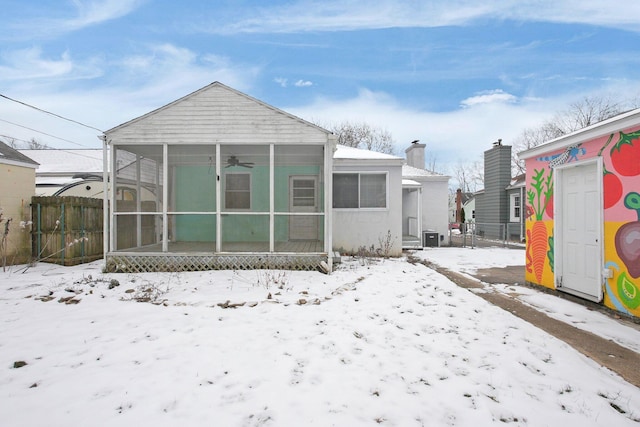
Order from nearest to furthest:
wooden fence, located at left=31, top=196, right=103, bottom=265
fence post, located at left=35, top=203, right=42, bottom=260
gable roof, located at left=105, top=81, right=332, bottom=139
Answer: gable roof, located at left=105, top=81, right=332, bottom=139 < wooden fence, located at left=31, top=196, right=103, bottom=265 < fence post, located at left=35, top=203, right=42, bottom=260

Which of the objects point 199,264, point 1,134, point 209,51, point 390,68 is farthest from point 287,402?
point 1,134

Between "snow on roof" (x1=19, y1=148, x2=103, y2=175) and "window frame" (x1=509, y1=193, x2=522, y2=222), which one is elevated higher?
"snow on roof" (x1=19, y1=148, x2=103, y2=175)

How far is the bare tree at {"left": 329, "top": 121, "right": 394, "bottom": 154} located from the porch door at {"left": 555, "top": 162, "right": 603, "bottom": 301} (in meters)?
24.7

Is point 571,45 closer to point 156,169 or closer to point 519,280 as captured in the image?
point 519,280

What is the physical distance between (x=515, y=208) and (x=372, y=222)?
10667 millimetres

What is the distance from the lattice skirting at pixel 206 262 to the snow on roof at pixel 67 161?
10356mm

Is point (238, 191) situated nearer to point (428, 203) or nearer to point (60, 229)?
point (60, 229)

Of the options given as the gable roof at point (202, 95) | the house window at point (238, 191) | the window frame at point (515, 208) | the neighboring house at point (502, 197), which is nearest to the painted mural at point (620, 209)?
the gable roof at point (202, 95)

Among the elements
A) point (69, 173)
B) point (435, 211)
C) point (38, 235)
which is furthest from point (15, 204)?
point (435, 211)

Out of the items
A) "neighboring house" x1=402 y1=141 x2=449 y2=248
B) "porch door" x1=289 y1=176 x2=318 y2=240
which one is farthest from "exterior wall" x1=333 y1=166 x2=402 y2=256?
"neighboring house" x1=402 y1=141 x2=449 y2=248

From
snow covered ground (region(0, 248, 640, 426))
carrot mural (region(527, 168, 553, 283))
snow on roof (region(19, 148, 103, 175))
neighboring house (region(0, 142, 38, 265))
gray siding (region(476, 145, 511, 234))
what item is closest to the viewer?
snow covered ground (region(0, 248, 640, 426))

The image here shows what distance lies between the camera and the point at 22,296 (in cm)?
516

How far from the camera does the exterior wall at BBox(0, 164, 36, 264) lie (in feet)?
25.9

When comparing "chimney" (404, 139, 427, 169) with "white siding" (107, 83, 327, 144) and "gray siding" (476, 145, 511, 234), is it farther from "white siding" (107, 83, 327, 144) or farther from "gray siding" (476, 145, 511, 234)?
"white siding" (107, 83, 327, 144)
